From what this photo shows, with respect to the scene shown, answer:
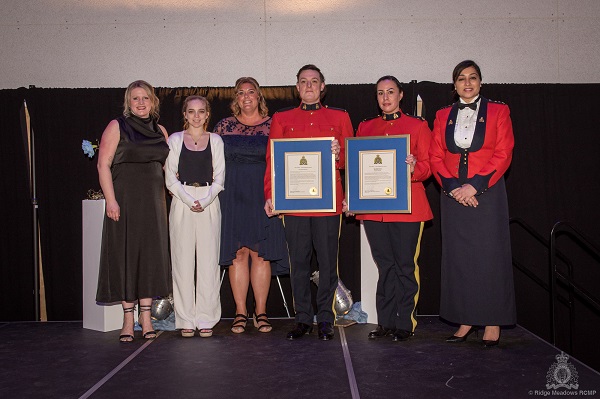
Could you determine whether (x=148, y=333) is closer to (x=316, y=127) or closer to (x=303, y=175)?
(x=303, y=175)

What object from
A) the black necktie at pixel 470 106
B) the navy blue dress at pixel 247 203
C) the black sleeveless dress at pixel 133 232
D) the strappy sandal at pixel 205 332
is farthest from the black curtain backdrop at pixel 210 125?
the black necktie at pixel 470 106

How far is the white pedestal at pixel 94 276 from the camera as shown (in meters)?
4.93

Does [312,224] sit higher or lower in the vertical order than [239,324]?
higher

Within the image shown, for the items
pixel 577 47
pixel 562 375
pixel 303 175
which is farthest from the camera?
pixel 577 47

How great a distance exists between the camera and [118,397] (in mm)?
3088

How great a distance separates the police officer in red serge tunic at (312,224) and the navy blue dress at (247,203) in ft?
0.86

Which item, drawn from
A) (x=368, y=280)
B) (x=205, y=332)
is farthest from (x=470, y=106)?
(x=205, y=332)

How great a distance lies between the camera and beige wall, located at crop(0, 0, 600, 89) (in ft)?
20.0

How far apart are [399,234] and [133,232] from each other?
1933 millimetres

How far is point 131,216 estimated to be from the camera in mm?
4438

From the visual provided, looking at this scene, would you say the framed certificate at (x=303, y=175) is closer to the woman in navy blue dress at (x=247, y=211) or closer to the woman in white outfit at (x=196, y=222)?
the woman in navy blue dress at (x=247, y=211)

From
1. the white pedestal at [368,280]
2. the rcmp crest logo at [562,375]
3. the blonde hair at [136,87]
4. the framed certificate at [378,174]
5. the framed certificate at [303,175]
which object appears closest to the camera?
the rcmp crest logo at [562,375]

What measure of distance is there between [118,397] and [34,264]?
315 centimetres

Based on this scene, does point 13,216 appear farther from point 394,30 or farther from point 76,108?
point 394,30
